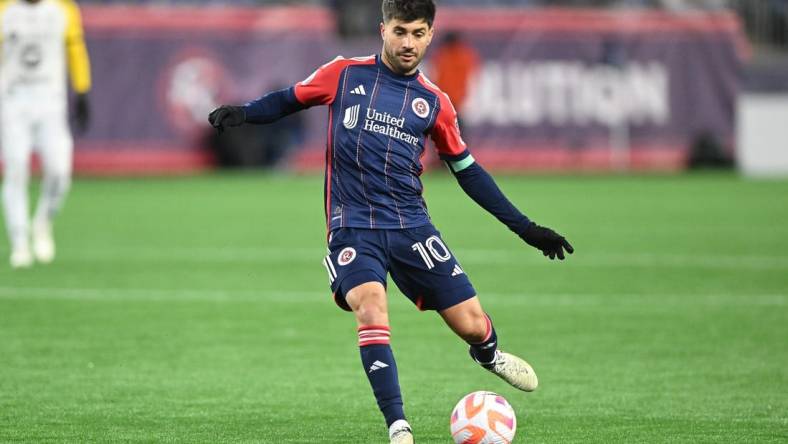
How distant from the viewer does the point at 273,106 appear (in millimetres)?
6727

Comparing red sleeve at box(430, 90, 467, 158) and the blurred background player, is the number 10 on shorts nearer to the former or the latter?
red sleeve at box(430, 90, 467, 158)

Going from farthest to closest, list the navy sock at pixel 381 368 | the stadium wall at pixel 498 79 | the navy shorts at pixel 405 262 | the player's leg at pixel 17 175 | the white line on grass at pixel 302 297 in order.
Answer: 1. the stadium wall at pixel 498 79
2. the player's leg at pixel 17 175
3. the white line on grass at pixel 302 297
4. the navy shorts at pixel 405 262
5. the navy sock at pixel 381 368

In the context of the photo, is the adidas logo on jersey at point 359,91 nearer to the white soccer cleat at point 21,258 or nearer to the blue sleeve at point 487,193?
the blue sleeve at point 487,193

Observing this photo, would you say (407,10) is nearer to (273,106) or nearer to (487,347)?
(273,106)

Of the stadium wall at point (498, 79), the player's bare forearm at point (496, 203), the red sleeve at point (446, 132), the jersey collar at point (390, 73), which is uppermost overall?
the jersey collar at point (390, 73)

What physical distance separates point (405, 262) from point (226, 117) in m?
1.02

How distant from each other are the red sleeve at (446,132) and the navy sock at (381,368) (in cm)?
99

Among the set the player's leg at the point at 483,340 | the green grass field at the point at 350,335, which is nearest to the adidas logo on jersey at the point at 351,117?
the player's leg at the point at 483,340

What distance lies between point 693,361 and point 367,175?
3.19 m

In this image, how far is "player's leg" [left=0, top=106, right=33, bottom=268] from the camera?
13578 millimetres

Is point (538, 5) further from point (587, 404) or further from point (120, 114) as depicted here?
point (587, 404)

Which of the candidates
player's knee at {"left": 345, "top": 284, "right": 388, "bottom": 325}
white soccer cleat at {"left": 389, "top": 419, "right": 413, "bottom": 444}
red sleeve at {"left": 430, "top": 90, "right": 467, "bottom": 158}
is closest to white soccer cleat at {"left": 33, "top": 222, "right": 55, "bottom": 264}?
red sleeve at {"left": 430, "top": 90, "right": 467, "bottom": 158}

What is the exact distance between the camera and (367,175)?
661 cm

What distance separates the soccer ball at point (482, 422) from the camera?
626 cm
